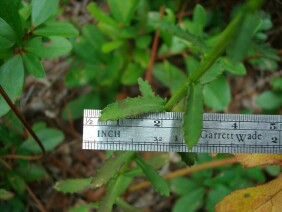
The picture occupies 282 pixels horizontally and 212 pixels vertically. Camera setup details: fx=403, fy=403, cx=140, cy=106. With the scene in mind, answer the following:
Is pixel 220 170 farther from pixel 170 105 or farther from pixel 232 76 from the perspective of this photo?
pixel 170 105

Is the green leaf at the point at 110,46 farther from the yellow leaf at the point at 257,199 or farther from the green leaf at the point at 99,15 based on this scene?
the yellow leaf at the point at 257,199

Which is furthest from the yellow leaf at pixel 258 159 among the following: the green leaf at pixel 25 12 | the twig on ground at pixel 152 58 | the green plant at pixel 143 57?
the green leaf at pixel 25 12

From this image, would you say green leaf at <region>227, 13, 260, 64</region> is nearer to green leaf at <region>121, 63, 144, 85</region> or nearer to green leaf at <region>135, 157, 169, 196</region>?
green leaf at <region>135, 157, 169, 196</region>

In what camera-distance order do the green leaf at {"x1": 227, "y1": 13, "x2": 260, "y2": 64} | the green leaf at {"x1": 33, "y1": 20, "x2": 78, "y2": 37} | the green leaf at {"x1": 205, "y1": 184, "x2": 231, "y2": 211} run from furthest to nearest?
the green leaf at {"x1": 205, "y1": 184, "x2": 231, "y2": 211}, the green leaf at {"x1": 33, "y1": 20, "x2": 78, "y2": 37}, the green leaf at {"x1": 227, "y1": 13, "x2": 260, "y2": 64}

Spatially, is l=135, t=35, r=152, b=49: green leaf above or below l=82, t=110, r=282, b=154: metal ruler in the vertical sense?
above

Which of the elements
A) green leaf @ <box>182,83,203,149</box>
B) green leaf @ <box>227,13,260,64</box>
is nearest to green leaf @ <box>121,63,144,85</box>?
green leaf @ <box>182,83,203,149</box>
